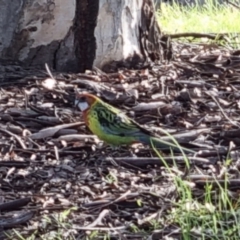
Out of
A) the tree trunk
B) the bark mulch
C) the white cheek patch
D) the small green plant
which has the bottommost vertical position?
the small green plant

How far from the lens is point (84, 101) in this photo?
509 centimetres

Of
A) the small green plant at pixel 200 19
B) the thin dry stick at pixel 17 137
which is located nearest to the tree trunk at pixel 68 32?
the thin dry stick at pixel 17 137

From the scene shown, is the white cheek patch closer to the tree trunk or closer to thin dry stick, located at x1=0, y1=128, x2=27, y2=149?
thin dry stick, located at x1=0, y1=128, x2=27, y2=149

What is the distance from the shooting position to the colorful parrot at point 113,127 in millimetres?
4641

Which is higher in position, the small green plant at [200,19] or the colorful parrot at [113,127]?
the colorful parrot at [113,127]

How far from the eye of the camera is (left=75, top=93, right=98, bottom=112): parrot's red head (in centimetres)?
499

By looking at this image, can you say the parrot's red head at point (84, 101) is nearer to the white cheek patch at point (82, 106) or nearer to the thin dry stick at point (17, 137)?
the white cheek patch at point (82, 106)

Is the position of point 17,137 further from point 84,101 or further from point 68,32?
point 68,32

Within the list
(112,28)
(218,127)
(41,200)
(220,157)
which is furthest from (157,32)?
(41,200)

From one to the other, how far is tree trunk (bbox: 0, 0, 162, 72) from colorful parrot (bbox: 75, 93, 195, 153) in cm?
102

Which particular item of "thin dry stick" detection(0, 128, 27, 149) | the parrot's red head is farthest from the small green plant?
"thin dry stick" detection(0, 128, 27, 149)

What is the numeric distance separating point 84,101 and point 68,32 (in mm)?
999

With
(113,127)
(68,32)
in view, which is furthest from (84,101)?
(68,32)

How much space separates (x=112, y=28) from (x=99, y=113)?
1.23m
